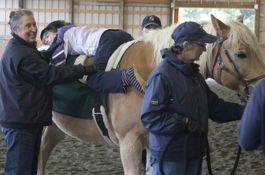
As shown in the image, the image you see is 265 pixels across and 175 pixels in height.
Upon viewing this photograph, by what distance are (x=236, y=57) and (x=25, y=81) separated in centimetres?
138

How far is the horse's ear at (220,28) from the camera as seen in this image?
9.59 feet

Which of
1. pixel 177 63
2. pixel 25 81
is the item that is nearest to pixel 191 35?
pixel 177 63

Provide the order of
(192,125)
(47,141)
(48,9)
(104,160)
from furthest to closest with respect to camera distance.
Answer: (48,9), (104,160), (47,141), (192,125)

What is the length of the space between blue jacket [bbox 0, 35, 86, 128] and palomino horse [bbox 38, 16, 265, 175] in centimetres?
41

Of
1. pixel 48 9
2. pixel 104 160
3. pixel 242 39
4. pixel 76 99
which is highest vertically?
pixel 48 9

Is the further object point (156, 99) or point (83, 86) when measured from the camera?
point (83, 86)

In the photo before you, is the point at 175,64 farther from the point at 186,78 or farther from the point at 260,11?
the point at 260,11

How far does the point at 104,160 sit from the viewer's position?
5.48 m

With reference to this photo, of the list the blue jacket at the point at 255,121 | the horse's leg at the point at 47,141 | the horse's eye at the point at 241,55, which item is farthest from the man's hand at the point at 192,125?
the horse's leg at the point at 47,141

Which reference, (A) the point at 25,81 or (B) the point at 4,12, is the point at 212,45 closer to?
(A) the point at 25,81

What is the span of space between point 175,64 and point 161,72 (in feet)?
0.30

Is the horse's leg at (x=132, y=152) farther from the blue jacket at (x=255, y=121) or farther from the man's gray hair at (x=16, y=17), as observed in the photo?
the blue jacket at (x=255, y=121)

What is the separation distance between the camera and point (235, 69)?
289cm

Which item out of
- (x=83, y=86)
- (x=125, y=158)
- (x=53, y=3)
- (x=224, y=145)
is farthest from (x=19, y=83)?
(x=53, y=3)
